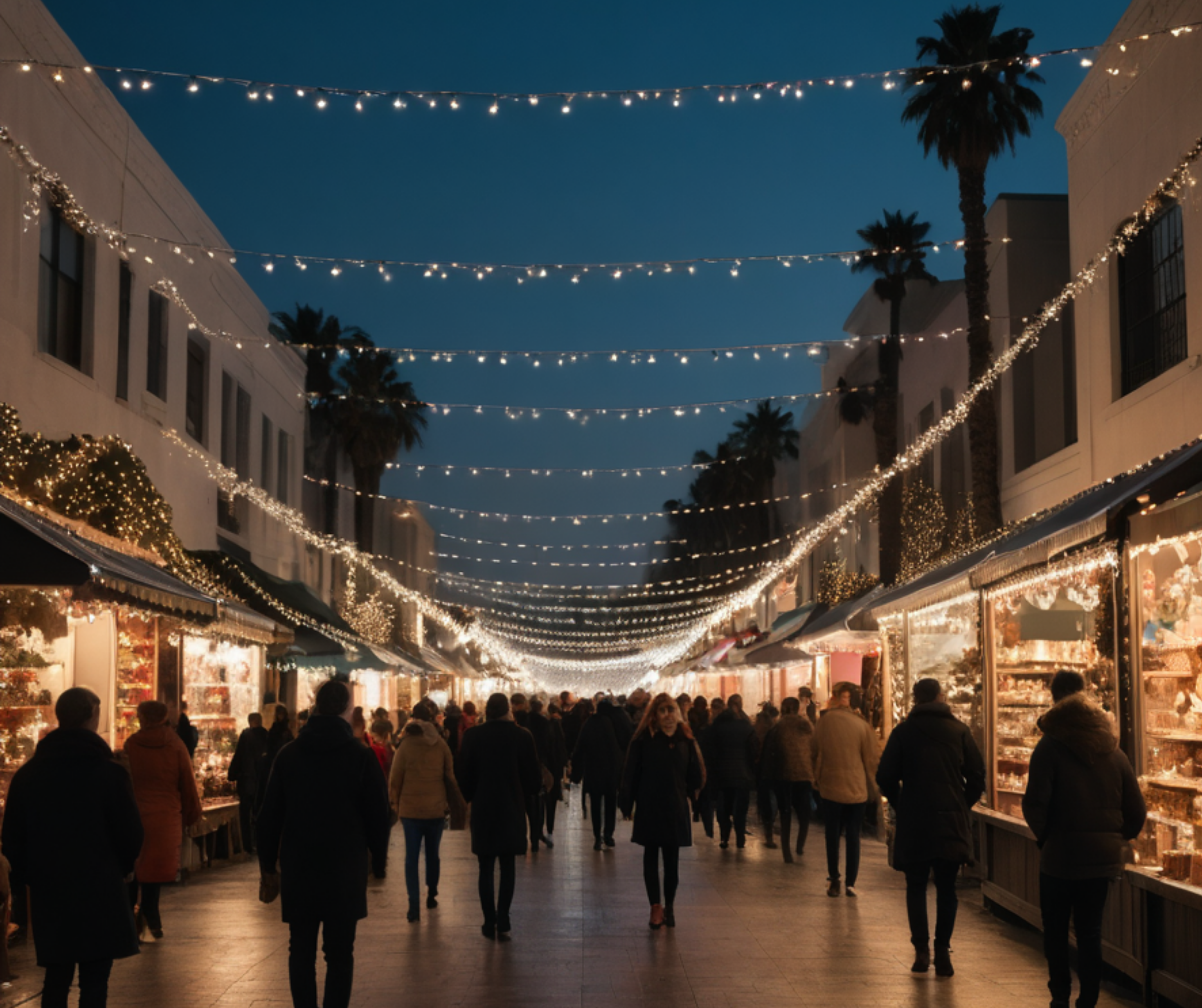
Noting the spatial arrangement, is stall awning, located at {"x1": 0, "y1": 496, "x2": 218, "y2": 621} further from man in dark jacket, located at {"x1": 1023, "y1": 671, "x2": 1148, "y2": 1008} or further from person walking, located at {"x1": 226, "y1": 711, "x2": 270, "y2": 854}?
man in dark jacket, located at {"x1": 1023, "y1": 671, "x2": 1148, "y2": 1008}

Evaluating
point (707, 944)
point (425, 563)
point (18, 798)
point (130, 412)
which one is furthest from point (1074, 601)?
point (425, 563)

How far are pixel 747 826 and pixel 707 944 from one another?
444 inches

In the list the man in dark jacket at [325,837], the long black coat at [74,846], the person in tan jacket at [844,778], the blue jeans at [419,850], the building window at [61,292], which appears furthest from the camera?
the building window at [61,292]

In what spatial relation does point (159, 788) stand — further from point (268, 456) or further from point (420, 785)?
point (268, 456)

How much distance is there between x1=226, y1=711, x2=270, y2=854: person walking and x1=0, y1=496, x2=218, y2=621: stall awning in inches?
144

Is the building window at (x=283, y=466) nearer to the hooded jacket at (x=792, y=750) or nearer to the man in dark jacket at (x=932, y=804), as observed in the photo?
the hooded jacket at (x=792, y=750)

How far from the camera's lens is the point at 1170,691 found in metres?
8.85

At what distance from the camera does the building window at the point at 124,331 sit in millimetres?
19516

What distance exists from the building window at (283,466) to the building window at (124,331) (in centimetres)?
1084

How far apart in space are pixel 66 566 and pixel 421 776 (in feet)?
12.2

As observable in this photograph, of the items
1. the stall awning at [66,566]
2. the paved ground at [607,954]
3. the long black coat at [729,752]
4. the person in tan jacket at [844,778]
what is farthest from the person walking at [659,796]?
the long black coat at [729,752]

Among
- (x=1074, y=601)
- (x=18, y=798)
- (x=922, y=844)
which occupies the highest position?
(x=1074, y=601)

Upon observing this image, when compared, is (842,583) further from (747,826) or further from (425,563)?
(425,563)

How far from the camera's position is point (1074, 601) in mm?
10797
